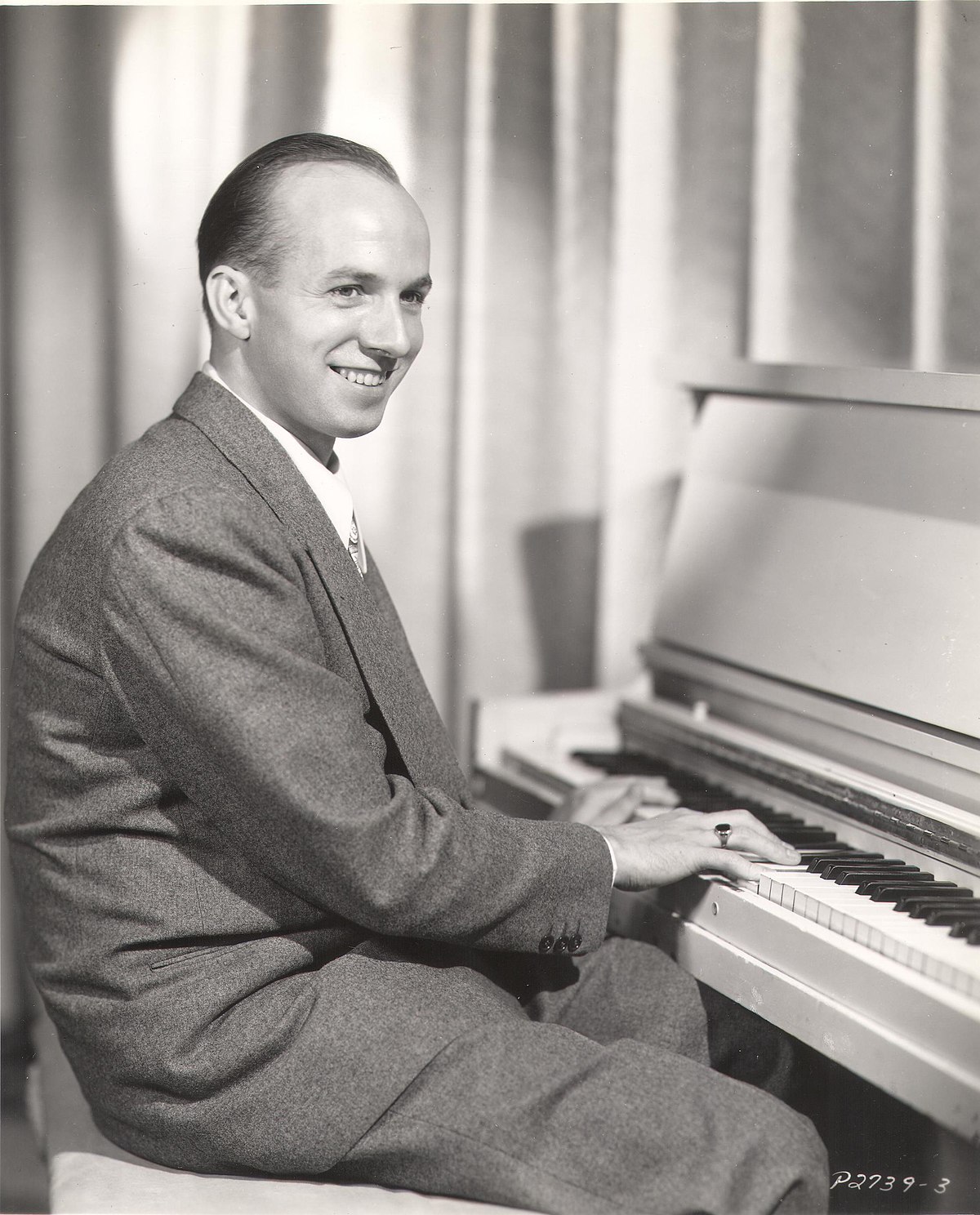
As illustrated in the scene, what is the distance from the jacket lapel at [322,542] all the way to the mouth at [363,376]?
0.45 feet

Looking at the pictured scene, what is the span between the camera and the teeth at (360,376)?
5.31ft

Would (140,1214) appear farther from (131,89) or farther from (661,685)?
(131,89)

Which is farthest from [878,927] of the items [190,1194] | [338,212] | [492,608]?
[492,608]

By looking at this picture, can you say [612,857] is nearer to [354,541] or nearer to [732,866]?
[732,866]

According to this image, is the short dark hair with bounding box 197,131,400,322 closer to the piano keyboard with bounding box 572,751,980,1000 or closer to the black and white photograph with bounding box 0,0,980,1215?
the black and white photograph with bounding box 0,0,980,1215

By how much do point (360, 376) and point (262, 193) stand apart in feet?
0.82

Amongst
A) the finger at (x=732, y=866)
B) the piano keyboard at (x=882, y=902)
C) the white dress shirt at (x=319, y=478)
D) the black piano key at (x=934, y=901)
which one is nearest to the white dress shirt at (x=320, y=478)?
the white dress shirt at (x=319, y=478)

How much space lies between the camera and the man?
4.42 feet

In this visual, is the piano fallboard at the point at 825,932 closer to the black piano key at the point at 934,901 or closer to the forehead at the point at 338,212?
the black piano key at the point at 934,901

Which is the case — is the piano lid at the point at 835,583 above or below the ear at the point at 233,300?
below

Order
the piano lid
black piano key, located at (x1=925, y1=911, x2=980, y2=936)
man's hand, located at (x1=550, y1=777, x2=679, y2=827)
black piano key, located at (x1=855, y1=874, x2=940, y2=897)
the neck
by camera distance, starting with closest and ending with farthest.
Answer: black piano key, located at (x1=925, y1=911, x2=980, y2=936) < black piano key, located at (x1=855, y1=874, x2=940, y2=897) < the neck < the piano lid < man's hand, located at (x1=550, y1=777, x2=679, y2=827)

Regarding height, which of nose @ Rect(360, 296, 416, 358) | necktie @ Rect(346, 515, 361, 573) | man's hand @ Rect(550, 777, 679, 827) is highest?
nose @ Rect(360, 296, 416, 358)

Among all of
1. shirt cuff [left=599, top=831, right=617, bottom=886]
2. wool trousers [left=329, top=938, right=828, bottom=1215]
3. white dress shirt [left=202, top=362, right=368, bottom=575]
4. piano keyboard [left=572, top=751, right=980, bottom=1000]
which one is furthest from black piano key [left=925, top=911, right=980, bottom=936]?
white dress shirt [left=202, top=362, right=368, bottom=575]

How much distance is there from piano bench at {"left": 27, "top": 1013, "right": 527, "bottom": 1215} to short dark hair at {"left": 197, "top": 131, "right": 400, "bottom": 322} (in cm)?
103
